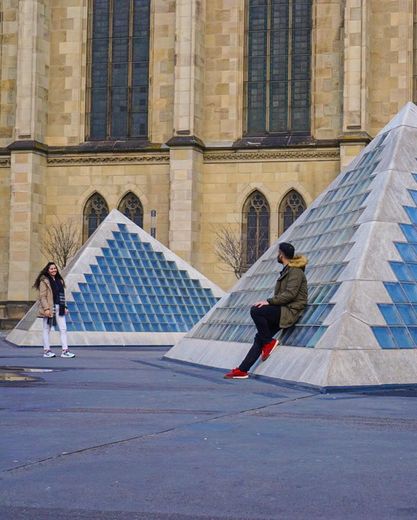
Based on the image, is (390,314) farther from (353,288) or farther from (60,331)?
(60,331)

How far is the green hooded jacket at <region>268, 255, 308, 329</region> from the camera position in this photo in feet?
44.3

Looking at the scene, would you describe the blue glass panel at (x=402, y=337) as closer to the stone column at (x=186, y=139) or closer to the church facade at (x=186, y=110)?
the church facade at (x=186, y=110)

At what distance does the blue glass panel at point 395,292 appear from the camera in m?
13.1

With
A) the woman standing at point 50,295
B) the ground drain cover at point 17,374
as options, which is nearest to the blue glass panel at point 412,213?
the ground drain cover at point 17,374

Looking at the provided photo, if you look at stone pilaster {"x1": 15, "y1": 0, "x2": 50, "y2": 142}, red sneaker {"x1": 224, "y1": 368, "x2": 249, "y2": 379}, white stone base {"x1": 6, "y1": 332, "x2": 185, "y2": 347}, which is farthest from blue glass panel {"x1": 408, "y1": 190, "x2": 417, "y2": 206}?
stone pilaster {"x1": 15, "y1": 0, "x2": 50, "y2": 142}

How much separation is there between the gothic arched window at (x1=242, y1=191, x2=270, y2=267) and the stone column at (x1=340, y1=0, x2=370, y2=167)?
Result: 4140 mm

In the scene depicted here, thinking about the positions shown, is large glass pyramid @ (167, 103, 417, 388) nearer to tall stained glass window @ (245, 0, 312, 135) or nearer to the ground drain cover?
the ground drain cover

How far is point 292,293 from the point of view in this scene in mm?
13484

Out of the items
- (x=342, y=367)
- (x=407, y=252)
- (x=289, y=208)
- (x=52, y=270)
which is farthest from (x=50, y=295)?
(x=289, y=208)

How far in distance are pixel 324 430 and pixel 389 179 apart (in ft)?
22.6

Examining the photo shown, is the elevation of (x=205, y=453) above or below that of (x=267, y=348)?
below

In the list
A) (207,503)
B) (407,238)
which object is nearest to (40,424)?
(207,503)

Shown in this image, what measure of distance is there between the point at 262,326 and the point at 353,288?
132cm

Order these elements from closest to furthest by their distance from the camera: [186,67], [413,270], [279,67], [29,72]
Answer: [413,270] < [186,67] < [279,67] < [29,72]
